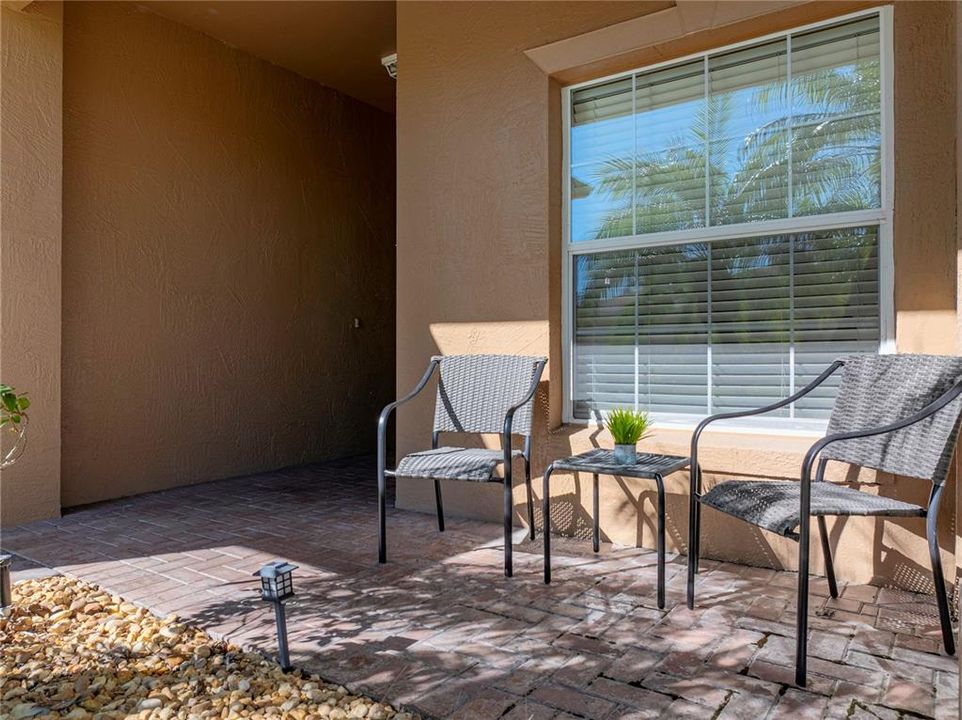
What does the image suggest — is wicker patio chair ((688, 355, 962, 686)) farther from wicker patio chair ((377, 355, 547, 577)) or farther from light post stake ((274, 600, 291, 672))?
light post stake ((274, 600, 291, 672))

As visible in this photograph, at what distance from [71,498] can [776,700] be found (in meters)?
4.10

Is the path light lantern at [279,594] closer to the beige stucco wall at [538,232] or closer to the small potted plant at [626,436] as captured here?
the small potted plant at [626,436]

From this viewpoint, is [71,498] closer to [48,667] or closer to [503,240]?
[48,667]

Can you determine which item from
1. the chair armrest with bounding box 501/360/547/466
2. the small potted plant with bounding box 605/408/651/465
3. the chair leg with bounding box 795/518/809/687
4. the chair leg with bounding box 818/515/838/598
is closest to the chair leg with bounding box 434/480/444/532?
the chair armrest with bounding box 501/360/547/466

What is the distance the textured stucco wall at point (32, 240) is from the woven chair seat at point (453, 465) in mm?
2306

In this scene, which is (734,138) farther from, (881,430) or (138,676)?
(138,676)

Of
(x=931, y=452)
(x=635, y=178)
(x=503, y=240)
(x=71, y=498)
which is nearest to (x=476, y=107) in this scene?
(x=503, y=240)

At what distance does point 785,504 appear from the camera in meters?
2.09

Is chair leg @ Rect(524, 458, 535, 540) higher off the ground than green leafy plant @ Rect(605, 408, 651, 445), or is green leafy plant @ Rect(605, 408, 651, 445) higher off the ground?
green leafy plant @ Rect(605, 408, 651, 445)

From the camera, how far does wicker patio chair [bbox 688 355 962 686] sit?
194 cm

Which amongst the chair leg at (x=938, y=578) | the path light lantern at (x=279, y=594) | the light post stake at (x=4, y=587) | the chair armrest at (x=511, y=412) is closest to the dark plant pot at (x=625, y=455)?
the chair armrest at (x=511, y=412)

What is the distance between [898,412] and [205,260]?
175 inches

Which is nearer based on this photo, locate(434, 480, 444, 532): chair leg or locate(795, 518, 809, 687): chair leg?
locate(795, 518, 809, 687): chair leg

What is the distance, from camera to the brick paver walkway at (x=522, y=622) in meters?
1.78
